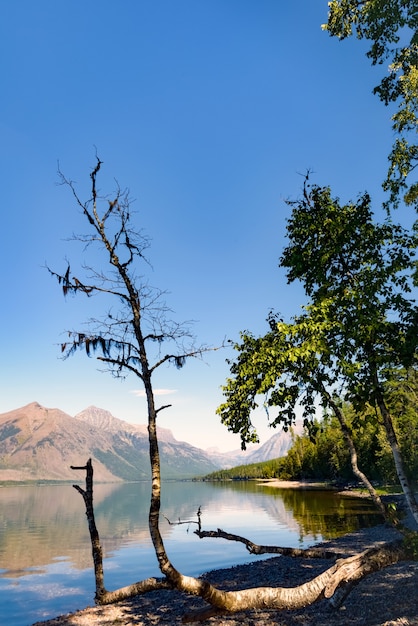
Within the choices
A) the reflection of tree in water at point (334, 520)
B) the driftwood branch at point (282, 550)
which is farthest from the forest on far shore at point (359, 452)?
the reflection of tree in water at point (334, 520)

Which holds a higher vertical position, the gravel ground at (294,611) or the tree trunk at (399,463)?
the tree trunk at (399,463)

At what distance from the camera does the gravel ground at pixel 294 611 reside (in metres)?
14.6

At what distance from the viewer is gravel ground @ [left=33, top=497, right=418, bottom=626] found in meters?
14.6

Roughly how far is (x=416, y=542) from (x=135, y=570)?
3651 centimetres

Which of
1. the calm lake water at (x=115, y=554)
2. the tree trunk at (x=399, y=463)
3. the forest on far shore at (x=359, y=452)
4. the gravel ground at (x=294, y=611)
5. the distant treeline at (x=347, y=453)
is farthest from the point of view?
the distant treeline at (x=347, y=453)

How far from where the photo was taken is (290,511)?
72.6 m

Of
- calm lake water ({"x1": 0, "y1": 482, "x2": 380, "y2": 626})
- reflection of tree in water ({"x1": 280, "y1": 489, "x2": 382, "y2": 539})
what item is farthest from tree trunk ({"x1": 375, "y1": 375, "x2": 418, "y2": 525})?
reflection of tree in water ({"x1": 280, "y1": 489, "x2": 382, "y2": 539})

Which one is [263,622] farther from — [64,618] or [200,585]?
[64,618]

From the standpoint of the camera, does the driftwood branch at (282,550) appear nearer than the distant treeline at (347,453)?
Yes

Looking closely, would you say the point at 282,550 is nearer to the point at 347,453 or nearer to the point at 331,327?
the point at 331,327

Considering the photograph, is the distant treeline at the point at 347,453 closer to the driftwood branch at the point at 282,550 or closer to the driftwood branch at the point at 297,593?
the driftwood branch at the point at 297,593

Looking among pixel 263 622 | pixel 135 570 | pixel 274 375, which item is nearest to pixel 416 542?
pixel 274 375

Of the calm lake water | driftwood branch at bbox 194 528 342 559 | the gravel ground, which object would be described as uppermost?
driftwood branch at bbox 194 528 342 559

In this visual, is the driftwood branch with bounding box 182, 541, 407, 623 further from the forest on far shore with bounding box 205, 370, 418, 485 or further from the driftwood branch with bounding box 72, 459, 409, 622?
the forest on far shore with bounding box 205, 370, 418, 485
